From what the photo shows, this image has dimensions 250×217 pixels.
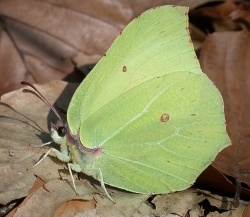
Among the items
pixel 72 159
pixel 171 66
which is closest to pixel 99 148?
pixel 72 159

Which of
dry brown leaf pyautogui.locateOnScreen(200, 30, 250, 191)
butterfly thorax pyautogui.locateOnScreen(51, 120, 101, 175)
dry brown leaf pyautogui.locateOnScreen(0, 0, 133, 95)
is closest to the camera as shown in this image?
butterfly thorax pyautogui.locateOnScreen(51, 120, 101, 175)

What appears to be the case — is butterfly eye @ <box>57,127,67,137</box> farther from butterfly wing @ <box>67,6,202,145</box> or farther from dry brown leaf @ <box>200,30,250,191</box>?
dry brown leaf @ <box>200,30,250,191</box>

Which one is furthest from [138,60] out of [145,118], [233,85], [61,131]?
[233,85]

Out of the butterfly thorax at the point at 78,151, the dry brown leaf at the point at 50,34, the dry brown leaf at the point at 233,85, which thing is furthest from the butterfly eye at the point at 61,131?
the dry brown leaf at the point at 50,34

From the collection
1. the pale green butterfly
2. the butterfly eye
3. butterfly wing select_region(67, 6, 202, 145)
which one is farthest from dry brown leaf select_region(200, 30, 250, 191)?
the butterfly eye

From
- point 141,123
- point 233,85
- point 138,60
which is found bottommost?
point 233,85

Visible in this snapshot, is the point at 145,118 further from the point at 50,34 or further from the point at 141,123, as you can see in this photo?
the point at 50,34

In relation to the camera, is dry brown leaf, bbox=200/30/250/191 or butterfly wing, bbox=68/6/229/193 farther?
dry brown leaf, bbox=200/30/250/191

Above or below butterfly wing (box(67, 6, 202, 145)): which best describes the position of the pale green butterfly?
below

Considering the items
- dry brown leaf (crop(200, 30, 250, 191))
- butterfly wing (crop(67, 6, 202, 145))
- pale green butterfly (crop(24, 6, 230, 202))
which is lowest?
dry brown leaf (crop(200, 30, 250, 191))
